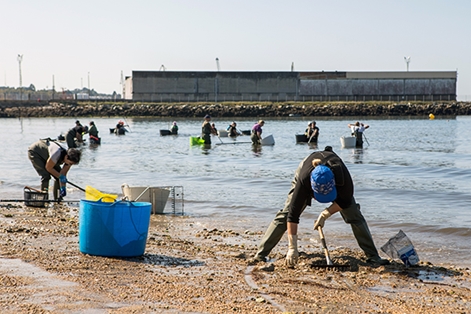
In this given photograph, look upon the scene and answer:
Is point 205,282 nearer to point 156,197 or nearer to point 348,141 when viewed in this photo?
point 156,197

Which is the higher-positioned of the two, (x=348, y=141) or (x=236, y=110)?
(x=236, y=110)

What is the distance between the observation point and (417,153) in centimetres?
2881

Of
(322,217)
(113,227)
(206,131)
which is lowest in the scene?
(206,131)

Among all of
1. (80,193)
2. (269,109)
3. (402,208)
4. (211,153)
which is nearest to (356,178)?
(402,208)

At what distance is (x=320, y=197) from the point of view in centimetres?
645

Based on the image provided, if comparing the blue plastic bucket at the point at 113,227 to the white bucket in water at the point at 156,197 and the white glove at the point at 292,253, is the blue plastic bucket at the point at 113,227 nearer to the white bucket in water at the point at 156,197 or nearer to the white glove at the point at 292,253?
the white glove at the point at 292,253

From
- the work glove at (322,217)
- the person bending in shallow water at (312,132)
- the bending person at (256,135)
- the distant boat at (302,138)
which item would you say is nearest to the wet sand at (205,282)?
the work glove at (322,217)

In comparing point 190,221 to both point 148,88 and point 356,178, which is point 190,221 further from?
point 148,88

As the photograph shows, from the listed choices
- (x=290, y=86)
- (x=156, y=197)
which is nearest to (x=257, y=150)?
(x=156, y=197)

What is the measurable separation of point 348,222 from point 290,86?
84512mm

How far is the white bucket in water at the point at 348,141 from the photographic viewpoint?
1176 inches

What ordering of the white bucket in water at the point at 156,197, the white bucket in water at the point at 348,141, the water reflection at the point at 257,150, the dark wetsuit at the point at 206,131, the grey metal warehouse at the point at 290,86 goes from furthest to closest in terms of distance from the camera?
the grey metal warehouse at the point at 290,86, the dark wetsuit at the point at 206,131, the white bucket in water at the point at 348,141, the water reflection at the point at 257,150, the white bucket in water at the point at 156,197

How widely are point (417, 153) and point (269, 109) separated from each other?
5359 centimetres

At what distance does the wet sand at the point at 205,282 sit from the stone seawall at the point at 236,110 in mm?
72288
